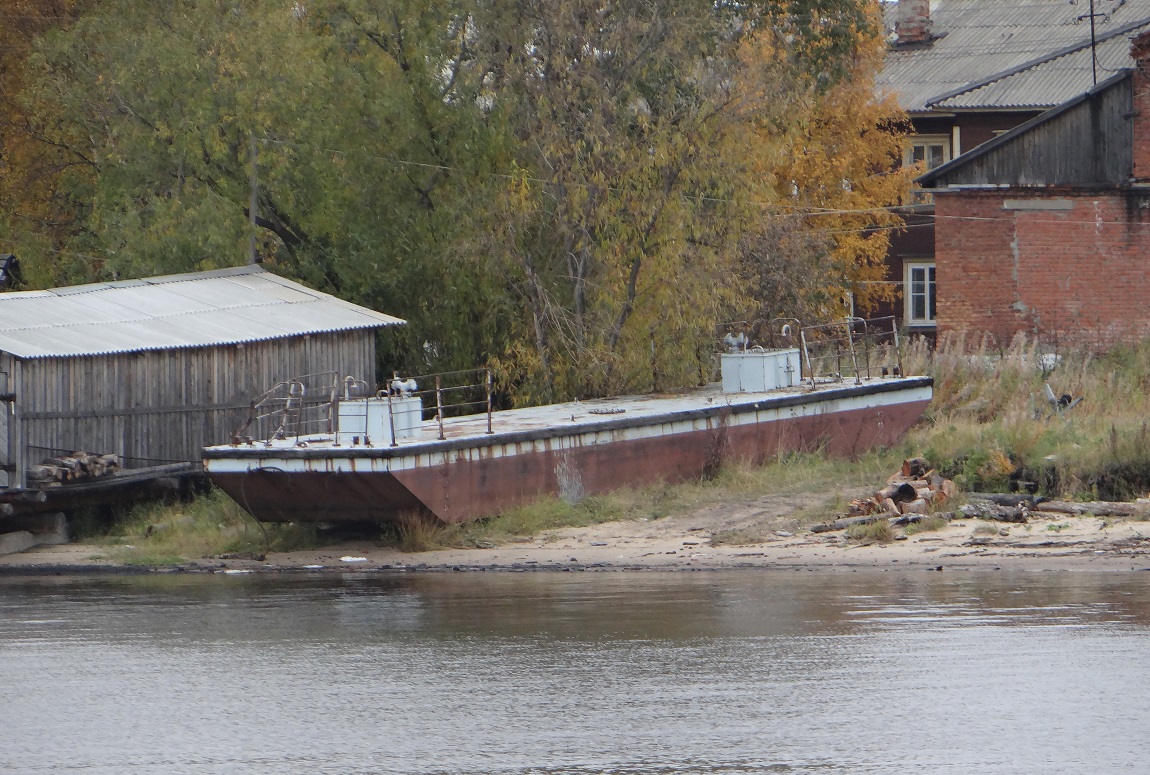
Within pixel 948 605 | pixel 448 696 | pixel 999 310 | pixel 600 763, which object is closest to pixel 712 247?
pixel 999 310

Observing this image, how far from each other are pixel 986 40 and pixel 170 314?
34.2 meters

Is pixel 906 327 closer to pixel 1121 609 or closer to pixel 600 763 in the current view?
pixel 1121 609

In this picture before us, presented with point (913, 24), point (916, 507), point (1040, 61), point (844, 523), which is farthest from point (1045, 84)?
point (844, 523)

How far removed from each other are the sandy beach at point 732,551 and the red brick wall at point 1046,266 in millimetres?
12026

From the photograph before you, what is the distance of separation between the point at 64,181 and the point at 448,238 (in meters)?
11.7

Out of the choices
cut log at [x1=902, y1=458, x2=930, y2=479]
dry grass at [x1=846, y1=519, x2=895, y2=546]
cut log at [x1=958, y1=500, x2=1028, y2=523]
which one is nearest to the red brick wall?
cut log at [x1=902, y1=458, x2=930, y2=479]

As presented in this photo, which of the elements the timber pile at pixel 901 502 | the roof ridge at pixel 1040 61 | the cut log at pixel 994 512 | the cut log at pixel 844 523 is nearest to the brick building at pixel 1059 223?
the roof ridge at pixel 1040 61

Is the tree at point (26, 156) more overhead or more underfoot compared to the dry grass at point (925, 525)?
more overhead

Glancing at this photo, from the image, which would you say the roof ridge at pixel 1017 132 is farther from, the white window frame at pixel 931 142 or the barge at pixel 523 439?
the white window frame at pixel 931 142

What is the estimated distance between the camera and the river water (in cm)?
1027

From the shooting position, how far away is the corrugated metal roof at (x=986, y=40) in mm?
48469

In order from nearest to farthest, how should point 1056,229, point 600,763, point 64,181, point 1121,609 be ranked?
1. point 600,763
2. point 1121,609
3. point 1056,229
4. point 64,181

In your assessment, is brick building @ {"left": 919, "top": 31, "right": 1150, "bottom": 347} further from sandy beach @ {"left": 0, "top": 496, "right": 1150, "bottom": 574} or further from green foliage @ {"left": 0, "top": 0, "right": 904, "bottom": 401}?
sandy beach @ {"left": 0, "top": 496, "right": 1150, "bottom": 574}

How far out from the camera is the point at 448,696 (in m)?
11.9
